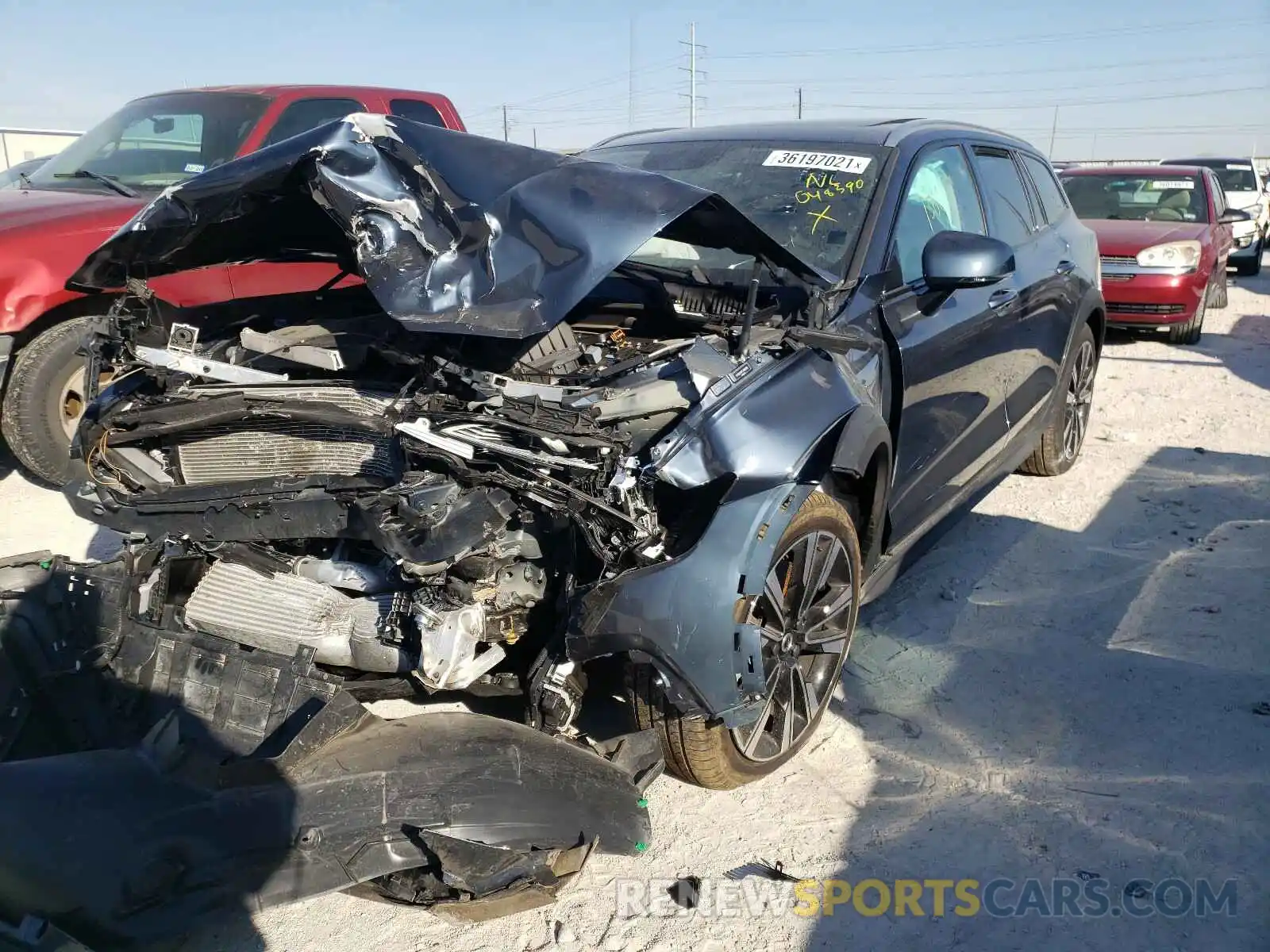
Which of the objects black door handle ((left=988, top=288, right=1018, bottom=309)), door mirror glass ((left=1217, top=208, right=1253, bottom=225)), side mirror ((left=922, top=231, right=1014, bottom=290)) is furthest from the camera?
door mirror glass ((left=1217, top=208, right=1253, bottom=225))

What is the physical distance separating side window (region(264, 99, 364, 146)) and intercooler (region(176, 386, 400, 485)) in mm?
3196

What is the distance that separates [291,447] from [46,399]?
2929 mm

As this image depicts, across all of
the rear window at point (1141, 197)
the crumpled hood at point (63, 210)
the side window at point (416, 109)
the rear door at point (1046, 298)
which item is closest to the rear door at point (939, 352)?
the rear door at point (1046, 298)

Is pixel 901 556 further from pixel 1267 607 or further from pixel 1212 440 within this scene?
pixel 1212 440

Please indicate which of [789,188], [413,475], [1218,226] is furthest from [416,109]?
[1218,226]

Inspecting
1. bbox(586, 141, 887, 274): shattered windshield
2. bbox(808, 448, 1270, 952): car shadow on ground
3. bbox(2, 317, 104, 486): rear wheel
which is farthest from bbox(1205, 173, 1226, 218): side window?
bbox(2, 317, 104, 486): rear wheel

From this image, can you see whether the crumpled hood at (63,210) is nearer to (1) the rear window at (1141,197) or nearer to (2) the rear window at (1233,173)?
(1) the rear window at (1141,197)

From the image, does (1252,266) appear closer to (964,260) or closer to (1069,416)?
(1069,416)

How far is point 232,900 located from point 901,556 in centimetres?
260

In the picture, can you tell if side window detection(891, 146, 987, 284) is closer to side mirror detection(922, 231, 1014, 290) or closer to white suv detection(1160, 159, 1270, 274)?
side mirror detection(922, 231, 1014, 290)

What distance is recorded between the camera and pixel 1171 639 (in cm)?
386

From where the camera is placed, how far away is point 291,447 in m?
2.91

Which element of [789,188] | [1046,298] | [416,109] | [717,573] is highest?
[416,109]

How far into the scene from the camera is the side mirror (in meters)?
3.24
